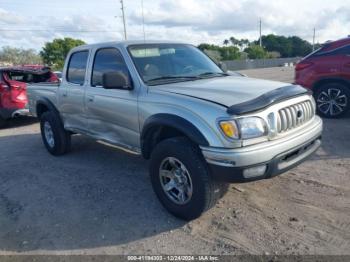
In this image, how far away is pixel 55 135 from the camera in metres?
6.18

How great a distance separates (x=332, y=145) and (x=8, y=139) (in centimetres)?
679

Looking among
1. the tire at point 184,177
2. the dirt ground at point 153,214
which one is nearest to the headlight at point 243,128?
the tire at point 184,177

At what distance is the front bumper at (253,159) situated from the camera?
3150 millimetres

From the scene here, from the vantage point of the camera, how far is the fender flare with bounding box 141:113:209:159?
3322 millimetres

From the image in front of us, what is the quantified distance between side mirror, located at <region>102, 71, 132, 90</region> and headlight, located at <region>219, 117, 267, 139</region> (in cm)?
142

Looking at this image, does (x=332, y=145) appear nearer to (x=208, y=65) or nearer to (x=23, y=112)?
(x=208, y=65)

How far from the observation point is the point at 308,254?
9.99 ft

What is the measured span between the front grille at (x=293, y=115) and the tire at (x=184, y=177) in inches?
32.9

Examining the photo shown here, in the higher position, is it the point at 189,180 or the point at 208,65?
the point at 208,65

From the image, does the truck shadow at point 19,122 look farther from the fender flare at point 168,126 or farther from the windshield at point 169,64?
the fender flare at point 168,126

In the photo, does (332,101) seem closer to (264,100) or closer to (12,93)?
(264,100)

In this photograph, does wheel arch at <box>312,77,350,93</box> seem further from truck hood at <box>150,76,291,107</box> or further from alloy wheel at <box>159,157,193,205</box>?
alloy wheel at <box>159,157,193,205</box>

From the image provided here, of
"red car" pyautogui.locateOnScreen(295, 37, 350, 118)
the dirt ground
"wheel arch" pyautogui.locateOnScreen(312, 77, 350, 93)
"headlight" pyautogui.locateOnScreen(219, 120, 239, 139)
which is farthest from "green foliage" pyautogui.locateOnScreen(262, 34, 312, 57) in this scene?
"headlight" pyautogui.locateOnScreen(219, 120, 239, 139)

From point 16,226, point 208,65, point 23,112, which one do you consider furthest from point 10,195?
point 23,112
